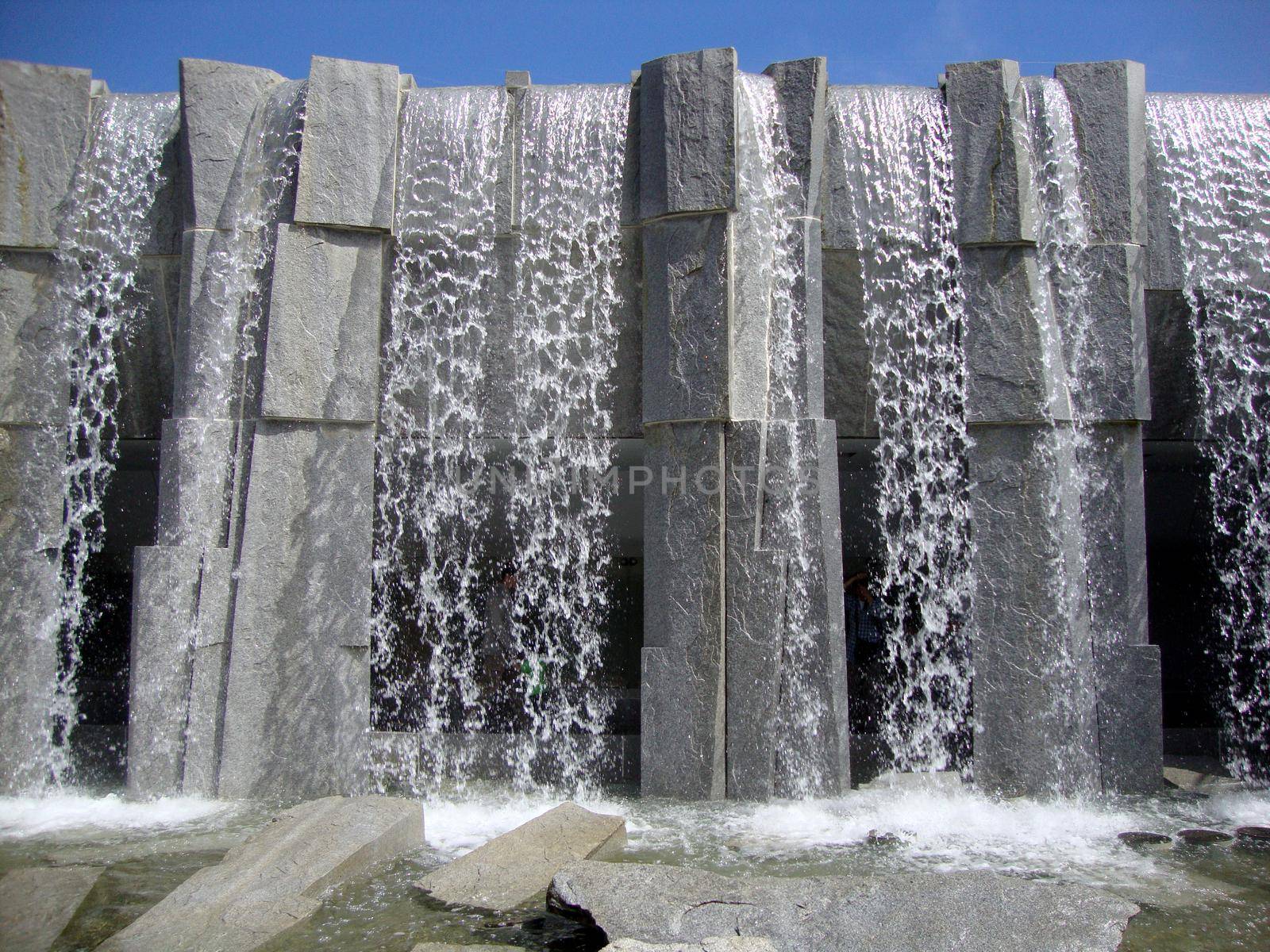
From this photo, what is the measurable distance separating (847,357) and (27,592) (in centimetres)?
517

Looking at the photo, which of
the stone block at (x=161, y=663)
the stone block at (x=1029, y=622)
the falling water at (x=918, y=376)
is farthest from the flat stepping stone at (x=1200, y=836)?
the stone block at (x=161, y=663)

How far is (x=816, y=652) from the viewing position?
5570 millimetres

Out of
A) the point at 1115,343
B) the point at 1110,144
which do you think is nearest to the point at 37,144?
the point at 1110,144

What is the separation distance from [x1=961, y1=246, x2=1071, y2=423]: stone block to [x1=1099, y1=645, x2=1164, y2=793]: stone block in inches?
56.2

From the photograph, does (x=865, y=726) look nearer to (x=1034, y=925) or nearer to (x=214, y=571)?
(x=1034, y=925)

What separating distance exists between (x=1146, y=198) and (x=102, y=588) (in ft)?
31.0

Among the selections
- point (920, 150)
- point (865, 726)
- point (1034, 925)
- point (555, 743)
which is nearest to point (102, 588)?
point (555, 743)

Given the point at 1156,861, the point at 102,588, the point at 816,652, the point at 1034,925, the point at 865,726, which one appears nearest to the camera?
the point at 1034,925

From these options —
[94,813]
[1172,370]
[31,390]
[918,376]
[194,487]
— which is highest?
[1172,370]

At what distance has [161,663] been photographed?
5.66 m

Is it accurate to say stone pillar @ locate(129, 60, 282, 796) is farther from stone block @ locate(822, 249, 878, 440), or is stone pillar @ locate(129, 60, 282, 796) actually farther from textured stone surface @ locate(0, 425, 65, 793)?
stone block @ locate(822, 249, 878, 440)

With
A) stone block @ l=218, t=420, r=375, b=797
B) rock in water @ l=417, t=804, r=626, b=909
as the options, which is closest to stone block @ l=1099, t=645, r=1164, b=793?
rock in water @ l=417, t=804, r=626, b=909

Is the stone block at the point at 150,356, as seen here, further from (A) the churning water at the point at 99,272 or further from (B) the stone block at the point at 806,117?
(B) the stone block at the point at 806,117

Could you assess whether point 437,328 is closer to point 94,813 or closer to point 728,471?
point 728,471
